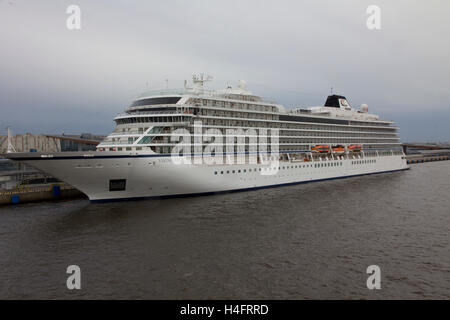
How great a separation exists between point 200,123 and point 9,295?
19.2 meters

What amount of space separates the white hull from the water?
1285 millimetres

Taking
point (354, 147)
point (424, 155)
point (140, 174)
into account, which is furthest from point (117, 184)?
point (424, 155)

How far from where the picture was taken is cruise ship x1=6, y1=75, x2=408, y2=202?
22.1 meters

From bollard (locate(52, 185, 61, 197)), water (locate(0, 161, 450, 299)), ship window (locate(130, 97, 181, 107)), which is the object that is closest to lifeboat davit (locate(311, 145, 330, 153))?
water (locate(0, 161, 450, 299))

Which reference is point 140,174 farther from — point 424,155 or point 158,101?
point 424,155

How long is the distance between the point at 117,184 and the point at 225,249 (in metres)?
12.8

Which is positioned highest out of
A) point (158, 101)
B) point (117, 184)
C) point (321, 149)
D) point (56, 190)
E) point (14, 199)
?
point (158, 101)

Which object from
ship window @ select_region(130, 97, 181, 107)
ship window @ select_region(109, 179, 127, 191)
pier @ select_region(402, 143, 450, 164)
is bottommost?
ship window @ select_region(109, 179, 127, 191)

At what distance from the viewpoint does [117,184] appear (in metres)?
23.0

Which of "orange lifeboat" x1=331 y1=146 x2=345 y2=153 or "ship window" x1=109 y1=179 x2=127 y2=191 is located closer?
"ship window" x1=109 y1=179 x2=127 y2=191

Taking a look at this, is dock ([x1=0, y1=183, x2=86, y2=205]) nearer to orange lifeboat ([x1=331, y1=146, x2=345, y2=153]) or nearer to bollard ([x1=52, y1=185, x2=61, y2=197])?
bollard ([x1=52, y1=185, x2=61, y2=197])

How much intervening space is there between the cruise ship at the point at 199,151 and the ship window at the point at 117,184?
0.08 meters
